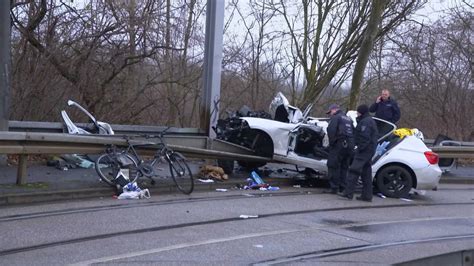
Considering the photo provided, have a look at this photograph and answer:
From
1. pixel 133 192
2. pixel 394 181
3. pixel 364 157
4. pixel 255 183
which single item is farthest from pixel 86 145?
pixel 394 181

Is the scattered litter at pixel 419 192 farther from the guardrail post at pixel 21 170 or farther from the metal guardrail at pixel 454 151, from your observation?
the guardrail post at pixel 21 170

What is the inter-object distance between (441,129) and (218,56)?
14920 millimetres

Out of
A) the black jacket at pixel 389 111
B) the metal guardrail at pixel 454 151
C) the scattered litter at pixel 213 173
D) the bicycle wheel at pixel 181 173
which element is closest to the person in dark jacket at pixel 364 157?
the scattered litter at pixel 213 173

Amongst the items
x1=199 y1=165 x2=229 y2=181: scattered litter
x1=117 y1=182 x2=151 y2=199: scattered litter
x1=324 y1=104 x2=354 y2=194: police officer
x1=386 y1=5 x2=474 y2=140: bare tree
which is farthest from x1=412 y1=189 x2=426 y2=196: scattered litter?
x1=386 y1=5 x2=474 y2=140: bare tree

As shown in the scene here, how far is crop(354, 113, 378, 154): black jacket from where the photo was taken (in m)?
12.0

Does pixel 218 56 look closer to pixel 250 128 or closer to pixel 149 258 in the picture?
pixel 250 128

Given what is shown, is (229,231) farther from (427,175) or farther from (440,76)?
(440,76)

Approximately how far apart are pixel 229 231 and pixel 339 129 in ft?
15.8

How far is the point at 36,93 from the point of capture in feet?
52.3

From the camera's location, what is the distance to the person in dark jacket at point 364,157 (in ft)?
39.5

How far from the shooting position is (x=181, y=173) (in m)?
12.0

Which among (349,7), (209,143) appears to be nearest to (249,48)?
(349,7)

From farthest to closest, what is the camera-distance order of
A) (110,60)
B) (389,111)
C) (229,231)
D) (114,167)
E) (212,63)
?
1. (110,60)
2. (212,63)
3. (389,111)
4. (114,167)
5. (229,231)

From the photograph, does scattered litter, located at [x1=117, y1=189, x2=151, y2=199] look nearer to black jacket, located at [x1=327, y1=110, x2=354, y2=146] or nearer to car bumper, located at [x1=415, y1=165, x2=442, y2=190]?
black jacket, located at [x1=327, y1=110, x2=354, y2=146]
